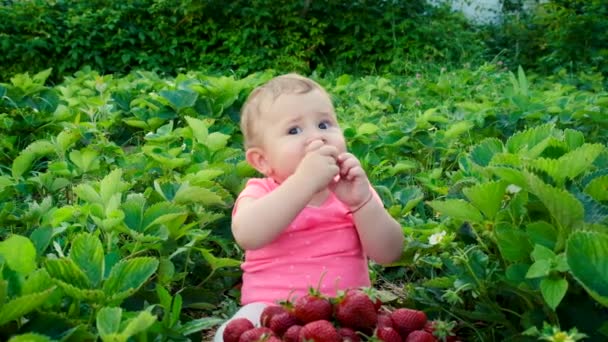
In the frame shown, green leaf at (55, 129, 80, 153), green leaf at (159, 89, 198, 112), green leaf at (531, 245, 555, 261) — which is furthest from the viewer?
green leaf at (159, 89, 198, 112)

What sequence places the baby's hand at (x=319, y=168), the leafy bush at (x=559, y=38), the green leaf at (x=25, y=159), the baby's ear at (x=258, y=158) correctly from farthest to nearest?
1. the leafy bush at (x=559, y=38)
2. the green leaf at (x=25, y=159)
3. the baby's ear at (x=258, y=158)
4. the baby's hand at (x=319, y=168)

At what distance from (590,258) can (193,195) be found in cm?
108

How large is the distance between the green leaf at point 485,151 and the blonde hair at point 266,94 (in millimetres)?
387

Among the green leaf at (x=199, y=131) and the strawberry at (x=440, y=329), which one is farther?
the green leaf at (x=199, y=131)

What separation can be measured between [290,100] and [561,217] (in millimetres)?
718

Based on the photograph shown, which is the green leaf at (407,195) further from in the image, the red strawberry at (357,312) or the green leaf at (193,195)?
the red strawberry at (357,312)

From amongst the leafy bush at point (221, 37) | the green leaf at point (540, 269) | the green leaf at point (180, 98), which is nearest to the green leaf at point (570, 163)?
the green leaf at point (540, 269)

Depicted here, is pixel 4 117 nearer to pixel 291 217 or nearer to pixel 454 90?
pixel 291 217

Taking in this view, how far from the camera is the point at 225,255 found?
237cm

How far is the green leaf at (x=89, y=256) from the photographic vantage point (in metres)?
1.47

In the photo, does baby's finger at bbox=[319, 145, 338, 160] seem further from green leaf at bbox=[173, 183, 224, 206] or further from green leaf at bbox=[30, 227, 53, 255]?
green leaf at bbox=[30, 227, 53, 255]

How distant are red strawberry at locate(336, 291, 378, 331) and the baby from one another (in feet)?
0.94

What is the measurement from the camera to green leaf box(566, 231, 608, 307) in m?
1.21

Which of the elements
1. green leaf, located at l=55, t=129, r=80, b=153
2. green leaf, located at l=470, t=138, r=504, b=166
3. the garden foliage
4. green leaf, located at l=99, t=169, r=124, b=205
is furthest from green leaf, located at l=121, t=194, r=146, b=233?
green leaf, located at l=55, t=129, r=80, b=153
